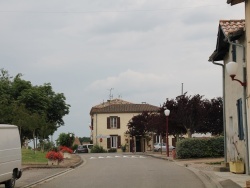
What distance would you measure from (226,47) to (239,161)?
230 inches

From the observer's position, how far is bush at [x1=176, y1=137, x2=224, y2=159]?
37406mm

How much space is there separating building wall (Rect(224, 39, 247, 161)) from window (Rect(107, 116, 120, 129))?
188 ft

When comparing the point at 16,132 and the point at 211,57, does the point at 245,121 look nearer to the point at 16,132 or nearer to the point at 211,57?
the point at 211,57

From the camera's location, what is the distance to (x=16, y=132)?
56.0 ft

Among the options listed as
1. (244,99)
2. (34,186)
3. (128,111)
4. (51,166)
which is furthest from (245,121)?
(128,111)

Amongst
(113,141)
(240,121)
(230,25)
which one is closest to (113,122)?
(113,141)

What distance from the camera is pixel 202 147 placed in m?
37.6

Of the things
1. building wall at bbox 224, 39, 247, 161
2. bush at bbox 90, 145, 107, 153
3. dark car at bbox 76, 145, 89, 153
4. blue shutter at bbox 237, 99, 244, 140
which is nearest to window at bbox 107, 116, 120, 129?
bush at bbox 90, 145, 107, 153

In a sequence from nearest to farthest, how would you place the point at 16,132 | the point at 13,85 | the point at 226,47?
the point at 16,132, the point at 226,47, the point at 13,85

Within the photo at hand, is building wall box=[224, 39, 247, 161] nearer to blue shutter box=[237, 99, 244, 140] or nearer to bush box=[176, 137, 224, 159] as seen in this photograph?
blue shutter box=[237, 99, 244, 140]

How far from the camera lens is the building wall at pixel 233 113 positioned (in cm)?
2029

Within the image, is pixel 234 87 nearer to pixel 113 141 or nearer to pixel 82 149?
pixel 82 149

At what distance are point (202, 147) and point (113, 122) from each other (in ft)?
147

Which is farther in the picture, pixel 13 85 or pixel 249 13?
pixel 13 85
